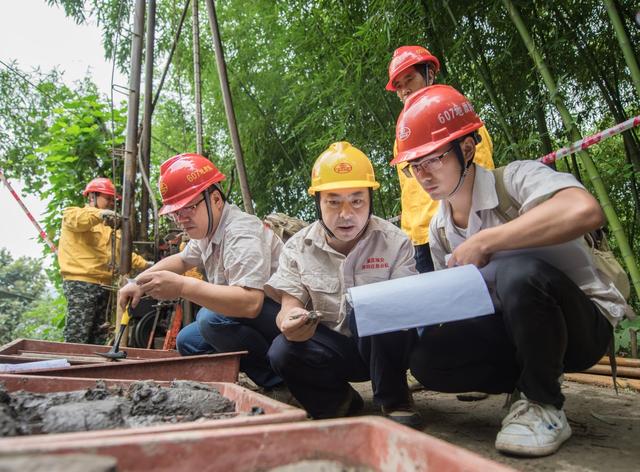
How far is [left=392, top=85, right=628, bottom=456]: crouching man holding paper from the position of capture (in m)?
1.58

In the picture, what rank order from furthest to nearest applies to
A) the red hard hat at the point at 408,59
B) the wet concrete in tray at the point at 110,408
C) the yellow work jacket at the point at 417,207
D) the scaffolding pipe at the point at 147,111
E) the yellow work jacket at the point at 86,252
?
1. the scaffolding pipe at the point at 147,111
2. the yellow work jacket at the point at 86,252
3. the red hard hat at the point at 408,59
4. the yellow work jacket at the point at 417,207
5. the wet concrete in tray at the point at 110,408

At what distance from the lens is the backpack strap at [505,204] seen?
1810mm

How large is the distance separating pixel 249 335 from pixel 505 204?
1480 mm

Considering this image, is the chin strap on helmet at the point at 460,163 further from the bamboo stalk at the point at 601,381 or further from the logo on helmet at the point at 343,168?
the bamboo stalk at the point at 601,381

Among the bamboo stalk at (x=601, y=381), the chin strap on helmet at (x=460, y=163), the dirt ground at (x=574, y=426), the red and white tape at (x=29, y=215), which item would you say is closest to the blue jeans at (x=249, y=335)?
the dirt ground at (x=574, y=426)

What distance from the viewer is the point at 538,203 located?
64.5 inches

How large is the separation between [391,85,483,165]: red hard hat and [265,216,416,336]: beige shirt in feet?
1.50

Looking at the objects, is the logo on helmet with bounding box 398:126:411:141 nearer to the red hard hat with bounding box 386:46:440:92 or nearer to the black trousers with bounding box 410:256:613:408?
the black trousers with bounding box 410:256:613:408

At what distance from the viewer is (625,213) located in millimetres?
3812

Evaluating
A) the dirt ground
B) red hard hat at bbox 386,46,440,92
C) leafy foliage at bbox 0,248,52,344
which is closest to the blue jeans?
the dirt ground

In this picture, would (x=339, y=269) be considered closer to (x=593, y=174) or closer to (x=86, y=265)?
(x=593, y=174)

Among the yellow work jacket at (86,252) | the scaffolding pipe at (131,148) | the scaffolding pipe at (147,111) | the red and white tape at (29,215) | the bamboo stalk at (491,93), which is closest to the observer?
the bamboo stalk at (491,93)

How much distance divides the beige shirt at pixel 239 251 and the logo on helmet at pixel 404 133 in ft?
3.06

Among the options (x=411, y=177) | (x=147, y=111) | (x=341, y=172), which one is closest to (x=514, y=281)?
(x=341, y=172)
